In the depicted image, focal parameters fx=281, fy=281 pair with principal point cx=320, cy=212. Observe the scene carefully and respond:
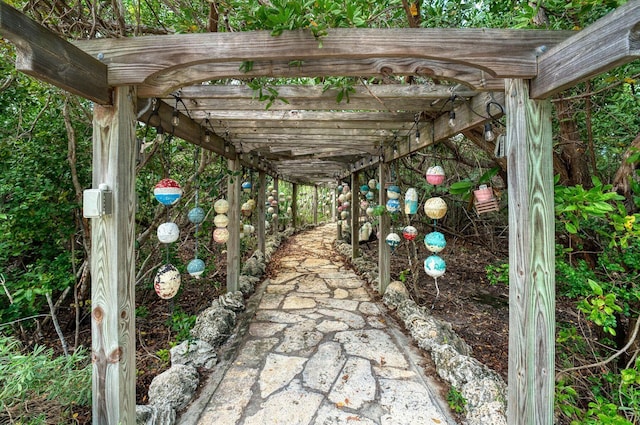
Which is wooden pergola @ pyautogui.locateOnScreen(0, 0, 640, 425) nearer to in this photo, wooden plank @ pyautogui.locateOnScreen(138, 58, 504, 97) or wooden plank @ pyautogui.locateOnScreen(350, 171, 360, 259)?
wooden plank @ pyautogui.locateOnScreen(138, 58, 504, 97)

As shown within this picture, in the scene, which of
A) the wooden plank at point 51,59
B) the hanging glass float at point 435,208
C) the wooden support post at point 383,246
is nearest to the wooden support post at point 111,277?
the wooden plank at point 51,59

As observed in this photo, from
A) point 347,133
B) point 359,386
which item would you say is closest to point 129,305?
point 359,386

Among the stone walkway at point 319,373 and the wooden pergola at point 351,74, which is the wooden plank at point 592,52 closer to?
the wooden pergola at point 351,74

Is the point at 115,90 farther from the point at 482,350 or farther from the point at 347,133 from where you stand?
the point at 482,350

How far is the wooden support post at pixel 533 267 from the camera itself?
123 cm

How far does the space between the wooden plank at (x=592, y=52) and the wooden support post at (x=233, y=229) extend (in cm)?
316

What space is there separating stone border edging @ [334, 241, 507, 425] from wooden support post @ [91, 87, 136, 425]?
6.49ft

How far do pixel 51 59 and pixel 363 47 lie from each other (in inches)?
47.0

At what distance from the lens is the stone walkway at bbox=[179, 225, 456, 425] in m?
1.83

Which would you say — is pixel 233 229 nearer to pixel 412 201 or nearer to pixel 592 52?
pixel 412 201

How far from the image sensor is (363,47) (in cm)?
118

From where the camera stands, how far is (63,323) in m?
2.85

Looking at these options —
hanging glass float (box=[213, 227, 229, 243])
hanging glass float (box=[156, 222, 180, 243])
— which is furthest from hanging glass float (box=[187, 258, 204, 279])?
hanging glass float (box=[213, 227, 229, 243])

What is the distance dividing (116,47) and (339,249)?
638cm
